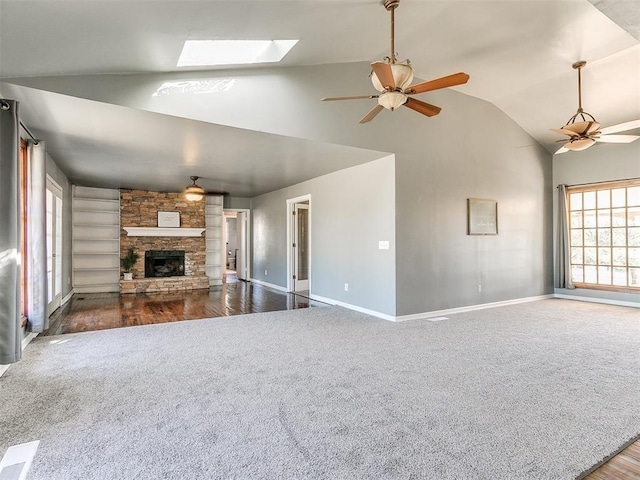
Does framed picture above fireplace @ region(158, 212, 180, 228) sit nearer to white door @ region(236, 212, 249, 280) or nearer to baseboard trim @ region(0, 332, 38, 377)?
white door @ region(236, 212, 249, 280)

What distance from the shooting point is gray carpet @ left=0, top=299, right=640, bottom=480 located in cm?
187

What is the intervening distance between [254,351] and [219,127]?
250 centimetres

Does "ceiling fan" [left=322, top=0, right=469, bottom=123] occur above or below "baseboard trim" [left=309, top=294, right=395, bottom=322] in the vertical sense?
above

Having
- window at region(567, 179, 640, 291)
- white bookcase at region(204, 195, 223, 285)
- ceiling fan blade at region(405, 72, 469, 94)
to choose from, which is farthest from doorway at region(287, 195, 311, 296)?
window at region(567, 179, 640, 291)

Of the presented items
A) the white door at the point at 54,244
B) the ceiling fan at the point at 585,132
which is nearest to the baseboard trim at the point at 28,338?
the white door at the point at 54,244

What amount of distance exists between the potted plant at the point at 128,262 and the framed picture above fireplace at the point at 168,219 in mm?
930

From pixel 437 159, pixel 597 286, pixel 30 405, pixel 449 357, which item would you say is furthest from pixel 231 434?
pixel 597 286

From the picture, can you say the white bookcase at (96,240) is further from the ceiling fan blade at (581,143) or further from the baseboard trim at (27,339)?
the ceiling fan blade at (581,143)

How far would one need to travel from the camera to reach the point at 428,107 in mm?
3525

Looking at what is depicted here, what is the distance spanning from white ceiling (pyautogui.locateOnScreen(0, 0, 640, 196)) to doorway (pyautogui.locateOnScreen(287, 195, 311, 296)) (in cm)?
135

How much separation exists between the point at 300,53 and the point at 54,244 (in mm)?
5174

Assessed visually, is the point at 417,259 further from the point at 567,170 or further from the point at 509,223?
the point at 567,170

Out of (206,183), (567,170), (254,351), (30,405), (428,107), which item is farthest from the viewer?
(206,183)

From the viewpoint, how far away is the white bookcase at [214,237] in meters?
9.65
